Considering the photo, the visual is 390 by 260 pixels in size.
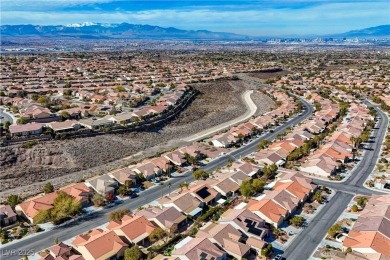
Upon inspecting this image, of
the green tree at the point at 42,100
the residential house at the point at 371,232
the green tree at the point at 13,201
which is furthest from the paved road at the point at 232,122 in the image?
the residential house at the point at 371,232

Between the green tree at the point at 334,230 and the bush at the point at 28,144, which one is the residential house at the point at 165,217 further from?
the bush at the point at 28,144

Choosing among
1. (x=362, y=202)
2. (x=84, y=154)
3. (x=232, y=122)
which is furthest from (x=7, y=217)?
(x=232, y=122)

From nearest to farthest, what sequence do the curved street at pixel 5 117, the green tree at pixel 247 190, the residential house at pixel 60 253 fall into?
the residential house at pixel 60 253 < the green tree at pixel 247 190 < the curved street at pixel 5 117

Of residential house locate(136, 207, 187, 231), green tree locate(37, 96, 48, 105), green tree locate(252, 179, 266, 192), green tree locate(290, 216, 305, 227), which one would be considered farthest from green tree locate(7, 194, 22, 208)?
green tree locate(37, 96, 48, 105)

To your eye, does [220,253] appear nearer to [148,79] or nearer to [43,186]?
[43,186]

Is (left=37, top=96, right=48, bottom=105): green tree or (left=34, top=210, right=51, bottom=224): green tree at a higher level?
(left=37, top=96, right=48, bottom=105): green tree

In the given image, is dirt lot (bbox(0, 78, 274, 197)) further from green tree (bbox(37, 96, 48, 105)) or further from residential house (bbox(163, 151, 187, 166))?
green tree (bbox(37, 96, 48, 105))
